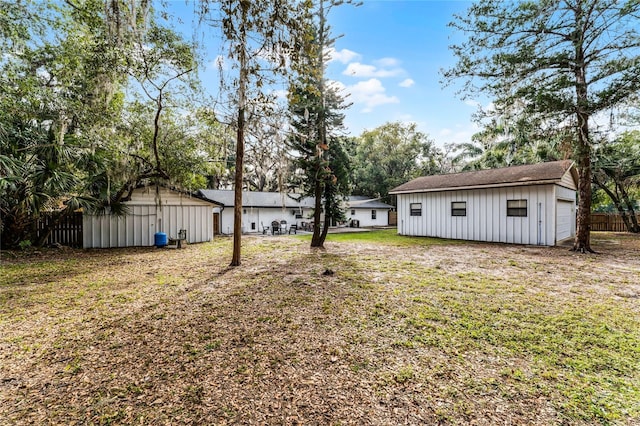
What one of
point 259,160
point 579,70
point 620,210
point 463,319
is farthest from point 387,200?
point 463,319

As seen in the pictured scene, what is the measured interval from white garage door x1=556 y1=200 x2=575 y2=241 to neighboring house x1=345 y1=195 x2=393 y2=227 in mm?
12063

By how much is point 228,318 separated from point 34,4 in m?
8.89

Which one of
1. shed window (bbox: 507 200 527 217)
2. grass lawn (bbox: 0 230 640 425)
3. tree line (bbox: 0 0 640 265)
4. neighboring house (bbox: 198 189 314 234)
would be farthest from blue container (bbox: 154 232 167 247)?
shed window (bbox: 507 200 527 217)

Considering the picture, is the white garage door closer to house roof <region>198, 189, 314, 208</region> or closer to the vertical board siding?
the vertical board siding

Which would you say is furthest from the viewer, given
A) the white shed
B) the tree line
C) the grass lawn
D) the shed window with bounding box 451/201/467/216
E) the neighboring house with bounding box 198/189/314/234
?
the neighboring house with bounding box 198/189/314/234

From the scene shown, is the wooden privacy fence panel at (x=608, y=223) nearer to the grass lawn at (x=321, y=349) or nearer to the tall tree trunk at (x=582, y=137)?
the tall tree trunk at (x=582, y=137)

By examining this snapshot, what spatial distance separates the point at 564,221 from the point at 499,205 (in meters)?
3.32

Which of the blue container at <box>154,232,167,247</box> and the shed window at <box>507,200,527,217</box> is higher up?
the shed window at <box>507,200,527,217</box>

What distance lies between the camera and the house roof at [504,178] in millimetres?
10508

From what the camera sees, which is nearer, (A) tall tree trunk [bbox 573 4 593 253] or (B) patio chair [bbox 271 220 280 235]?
(A) tall tree trunk [bbox 573 4 593 253]

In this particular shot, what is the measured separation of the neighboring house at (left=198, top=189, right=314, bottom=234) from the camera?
17453mm

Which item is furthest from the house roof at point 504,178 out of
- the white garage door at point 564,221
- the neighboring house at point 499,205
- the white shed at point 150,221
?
the white shed at point 150,221

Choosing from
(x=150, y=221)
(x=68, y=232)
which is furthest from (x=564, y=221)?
(x=68, y=232)

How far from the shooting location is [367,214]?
2286 cm
